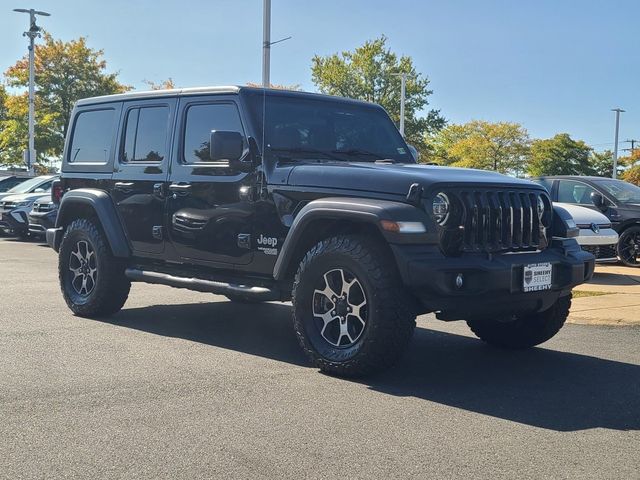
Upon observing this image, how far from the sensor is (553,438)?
432 centimetres

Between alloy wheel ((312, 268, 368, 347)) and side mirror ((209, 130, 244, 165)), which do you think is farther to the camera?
side mirror ((209, 130, 244, 165))

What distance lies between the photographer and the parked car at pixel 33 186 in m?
20.4

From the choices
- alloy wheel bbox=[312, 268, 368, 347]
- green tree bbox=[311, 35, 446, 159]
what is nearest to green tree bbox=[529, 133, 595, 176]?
green tree bbox=[311, 35, 446, 159]

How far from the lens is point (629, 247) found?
1409 centimetres

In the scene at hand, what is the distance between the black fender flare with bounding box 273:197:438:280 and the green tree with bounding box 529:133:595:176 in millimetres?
65529

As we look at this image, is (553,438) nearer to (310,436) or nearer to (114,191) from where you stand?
(310,436)

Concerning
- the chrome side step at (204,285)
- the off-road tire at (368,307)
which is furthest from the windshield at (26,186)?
the off-road tire at (368,307)

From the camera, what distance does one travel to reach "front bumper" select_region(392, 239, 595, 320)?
5156mm

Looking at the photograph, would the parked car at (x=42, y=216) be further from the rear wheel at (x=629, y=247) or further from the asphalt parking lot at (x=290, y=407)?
the rear wheel at (x=629, y=247)

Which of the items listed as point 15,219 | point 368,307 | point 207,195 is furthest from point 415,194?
point 15,219

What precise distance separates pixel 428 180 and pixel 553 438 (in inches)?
73.5

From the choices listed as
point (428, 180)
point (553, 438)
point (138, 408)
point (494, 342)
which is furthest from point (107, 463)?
point (494, 342)

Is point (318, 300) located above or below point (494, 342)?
above

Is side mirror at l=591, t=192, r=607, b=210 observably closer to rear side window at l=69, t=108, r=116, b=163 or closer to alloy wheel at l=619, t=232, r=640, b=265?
alloy wheel at l=619, t=232, r=640, b=265
